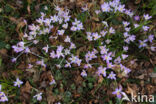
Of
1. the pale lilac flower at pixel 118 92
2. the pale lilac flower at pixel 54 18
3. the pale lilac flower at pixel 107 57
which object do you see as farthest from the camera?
the pale lilac flower at pixel 54 18

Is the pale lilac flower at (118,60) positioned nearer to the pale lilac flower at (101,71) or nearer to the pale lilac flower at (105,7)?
the pale lilac flower at (101,71)

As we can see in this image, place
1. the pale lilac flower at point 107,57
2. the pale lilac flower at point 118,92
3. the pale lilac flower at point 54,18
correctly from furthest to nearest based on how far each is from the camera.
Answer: the pale lilac flower at point 54,18
the pale lilac flower at point 107,57
the pale lilac flower at point 118,92

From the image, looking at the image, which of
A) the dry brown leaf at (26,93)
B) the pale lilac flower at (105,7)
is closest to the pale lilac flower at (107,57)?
the pale lilac flower at (105,7)

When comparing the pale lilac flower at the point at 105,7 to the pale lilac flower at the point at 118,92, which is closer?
the pale lilac flower at the point at 118,92

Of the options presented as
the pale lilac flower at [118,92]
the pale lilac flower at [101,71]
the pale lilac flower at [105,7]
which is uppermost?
the pale lilac flower at [105,7]

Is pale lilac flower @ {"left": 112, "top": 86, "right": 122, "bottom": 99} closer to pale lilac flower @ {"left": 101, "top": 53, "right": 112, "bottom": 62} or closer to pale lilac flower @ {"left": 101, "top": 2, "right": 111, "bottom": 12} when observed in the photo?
pale lilac flower @ {"left": 101, "top": 53, "right": 112, "bottom": 62}

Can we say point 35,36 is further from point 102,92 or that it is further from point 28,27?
point 102,92

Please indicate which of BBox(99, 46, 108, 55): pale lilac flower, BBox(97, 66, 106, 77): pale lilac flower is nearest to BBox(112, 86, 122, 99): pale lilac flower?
BBox(97, 66, 106, 77): pale lilac flower

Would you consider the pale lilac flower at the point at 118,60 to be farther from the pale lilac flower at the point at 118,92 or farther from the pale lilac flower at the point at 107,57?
the pale lilac flower at the point at 118,92

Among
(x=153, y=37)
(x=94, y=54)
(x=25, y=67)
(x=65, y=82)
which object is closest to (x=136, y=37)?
(x=153, y=37)

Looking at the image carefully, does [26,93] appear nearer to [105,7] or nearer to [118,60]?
[118,60]

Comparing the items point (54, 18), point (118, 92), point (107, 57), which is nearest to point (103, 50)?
point (107, 57)

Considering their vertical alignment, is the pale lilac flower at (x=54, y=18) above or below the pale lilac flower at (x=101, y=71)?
above
